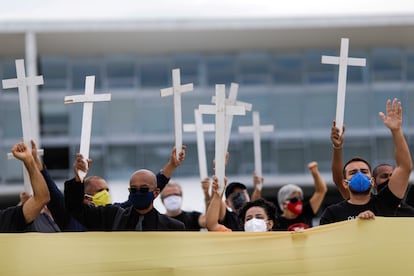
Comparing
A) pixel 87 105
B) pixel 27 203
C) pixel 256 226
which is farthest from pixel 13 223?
pixel 256 226

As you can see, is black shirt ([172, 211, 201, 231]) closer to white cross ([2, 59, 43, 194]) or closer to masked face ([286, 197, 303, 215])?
masked face ([286, 197, 303, 215])

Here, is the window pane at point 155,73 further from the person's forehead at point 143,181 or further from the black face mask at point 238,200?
the person's forehead at point 143,181

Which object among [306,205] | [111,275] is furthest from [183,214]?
[111,275]

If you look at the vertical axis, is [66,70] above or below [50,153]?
above

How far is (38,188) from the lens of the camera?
21.4 feet

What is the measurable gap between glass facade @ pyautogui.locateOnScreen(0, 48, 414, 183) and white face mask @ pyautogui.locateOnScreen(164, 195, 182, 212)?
71.5 ft

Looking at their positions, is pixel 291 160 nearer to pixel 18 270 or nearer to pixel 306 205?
pixel 306 205

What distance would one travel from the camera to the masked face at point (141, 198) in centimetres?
687

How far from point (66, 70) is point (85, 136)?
2585 cm

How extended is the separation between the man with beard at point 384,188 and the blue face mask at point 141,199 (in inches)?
45.8

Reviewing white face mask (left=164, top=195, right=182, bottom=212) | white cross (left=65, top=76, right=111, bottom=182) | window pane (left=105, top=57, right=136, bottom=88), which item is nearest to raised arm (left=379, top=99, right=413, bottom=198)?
white cross (left=65, top=76, right=111, bottom=182)

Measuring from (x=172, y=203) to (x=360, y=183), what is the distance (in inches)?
114

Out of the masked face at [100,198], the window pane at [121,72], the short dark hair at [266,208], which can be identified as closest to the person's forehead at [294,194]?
the short dark hair at [266,208]

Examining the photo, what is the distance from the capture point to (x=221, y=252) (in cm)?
650
